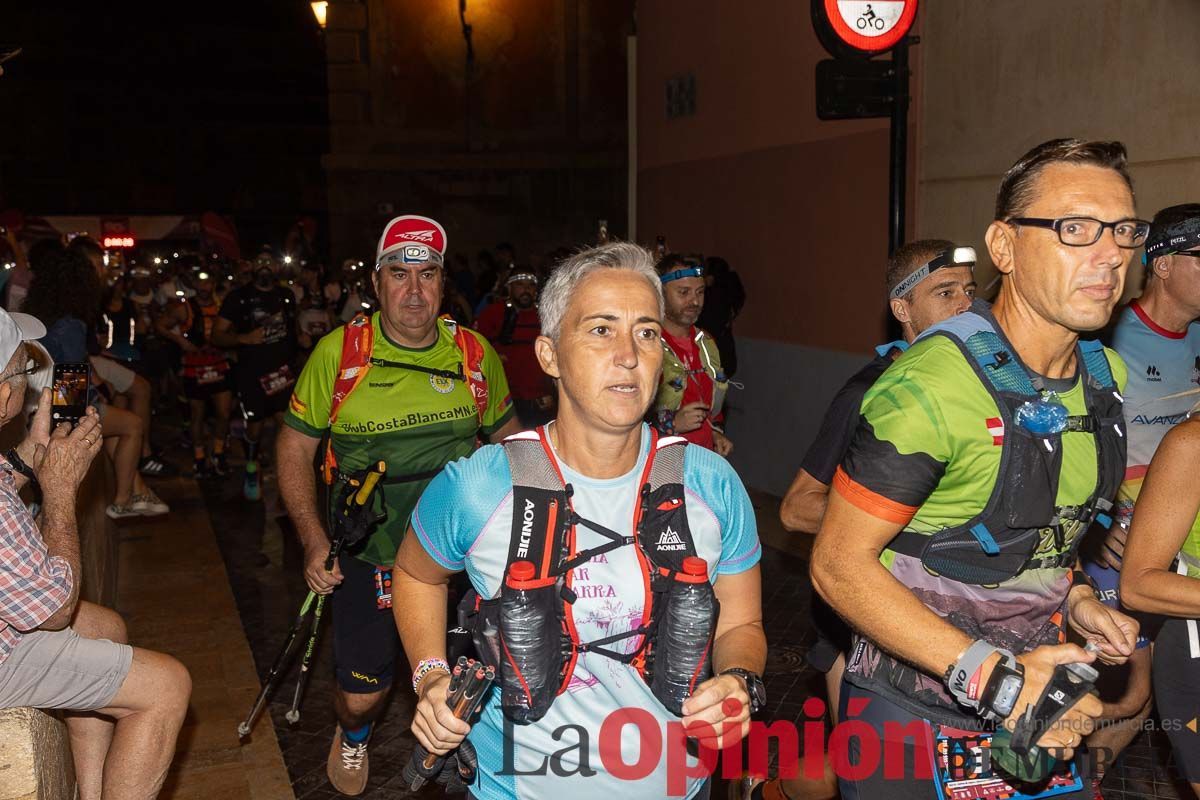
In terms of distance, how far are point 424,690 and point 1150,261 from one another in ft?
12.3

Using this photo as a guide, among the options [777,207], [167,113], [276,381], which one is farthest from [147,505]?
[167,113]

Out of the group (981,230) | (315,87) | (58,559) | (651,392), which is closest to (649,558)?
(651,392)

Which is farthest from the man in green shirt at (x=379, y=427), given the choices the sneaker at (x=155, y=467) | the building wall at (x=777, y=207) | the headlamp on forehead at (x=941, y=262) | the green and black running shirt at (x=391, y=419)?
the sneaker at (x=155, y=467)

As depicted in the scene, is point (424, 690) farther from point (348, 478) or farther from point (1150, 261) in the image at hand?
point (1150, 261)

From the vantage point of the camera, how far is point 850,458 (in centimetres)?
253

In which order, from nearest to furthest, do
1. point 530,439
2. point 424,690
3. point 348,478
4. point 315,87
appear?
point 424,690 < point 530,439 < point 348,478 < point 315,87

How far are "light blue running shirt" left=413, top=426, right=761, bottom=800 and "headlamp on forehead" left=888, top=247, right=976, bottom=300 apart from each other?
223 cm

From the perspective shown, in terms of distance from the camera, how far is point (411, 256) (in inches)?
187

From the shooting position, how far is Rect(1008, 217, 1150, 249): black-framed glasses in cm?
253

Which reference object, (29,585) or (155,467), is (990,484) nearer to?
(29,585)

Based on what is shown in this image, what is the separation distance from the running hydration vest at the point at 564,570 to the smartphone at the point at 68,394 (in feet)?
7.26

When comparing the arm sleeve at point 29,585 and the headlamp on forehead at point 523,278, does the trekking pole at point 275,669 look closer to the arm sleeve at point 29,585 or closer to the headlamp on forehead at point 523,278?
the arm sleeve at point 29,585

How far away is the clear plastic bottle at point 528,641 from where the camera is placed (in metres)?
2.46

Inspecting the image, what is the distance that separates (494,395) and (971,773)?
2871 millimetres
